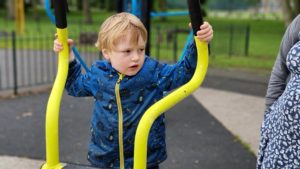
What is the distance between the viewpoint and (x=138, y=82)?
2.01 meters

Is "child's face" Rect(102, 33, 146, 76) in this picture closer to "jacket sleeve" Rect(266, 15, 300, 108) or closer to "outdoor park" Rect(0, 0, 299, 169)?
"outdoor park" Rect(0, 0, 299, 169)

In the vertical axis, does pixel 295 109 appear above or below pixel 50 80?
above

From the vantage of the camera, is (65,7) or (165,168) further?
(165,168)

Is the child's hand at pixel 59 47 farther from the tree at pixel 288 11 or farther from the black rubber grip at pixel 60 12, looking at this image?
the tree at pixel 288 11

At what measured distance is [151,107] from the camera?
5.60ft

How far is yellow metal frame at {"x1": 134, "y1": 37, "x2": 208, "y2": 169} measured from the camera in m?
1.69

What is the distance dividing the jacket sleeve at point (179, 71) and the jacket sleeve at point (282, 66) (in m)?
0.37

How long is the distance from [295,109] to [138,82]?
2.15 ft

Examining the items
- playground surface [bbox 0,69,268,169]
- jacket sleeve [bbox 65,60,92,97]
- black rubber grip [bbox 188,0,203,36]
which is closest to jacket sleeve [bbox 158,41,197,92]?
black rubber grip [bbox 188,0,203,36]

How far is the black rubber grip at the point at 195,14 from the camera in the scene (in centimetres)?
165

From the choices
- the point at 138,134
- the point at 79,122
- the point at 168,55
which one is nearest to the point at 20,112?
the point at 79,122

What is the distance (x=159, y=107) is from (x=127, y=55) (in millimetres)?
325

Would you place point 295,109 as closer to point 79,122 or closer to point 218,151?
point 218,151

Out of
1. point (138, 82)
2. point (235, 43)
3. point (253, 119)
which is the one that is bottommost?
point (235, 43)
